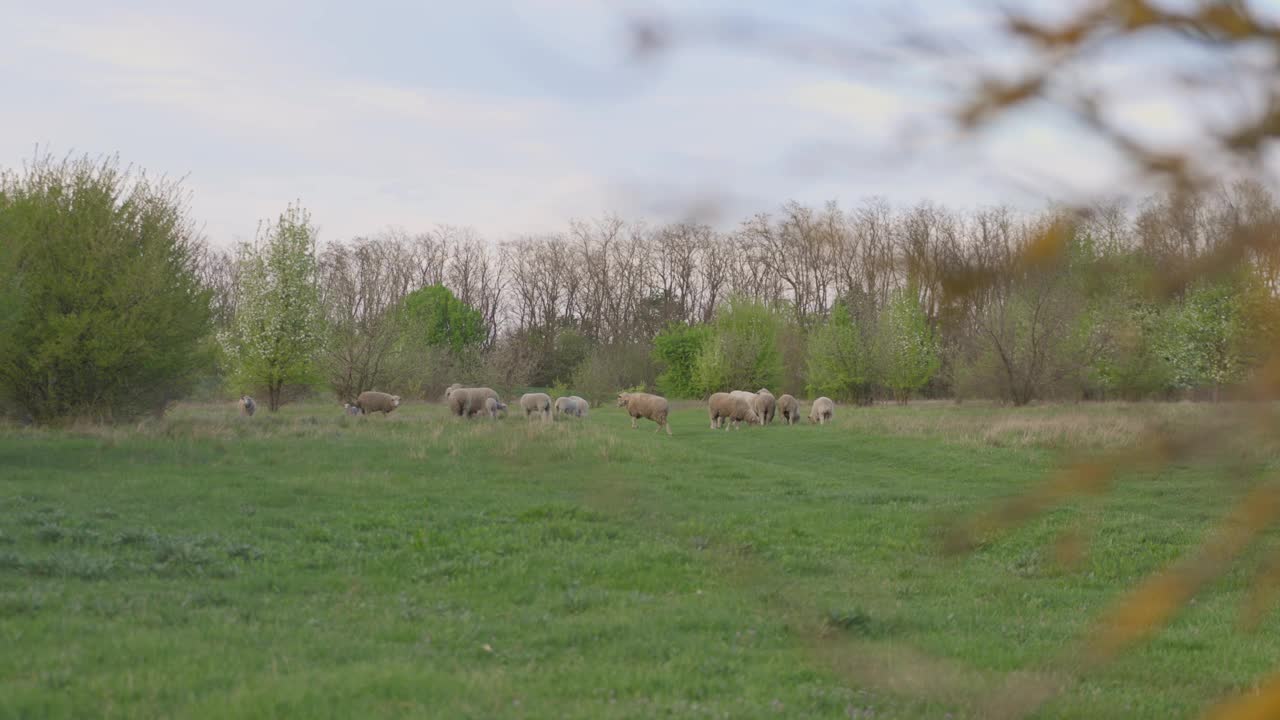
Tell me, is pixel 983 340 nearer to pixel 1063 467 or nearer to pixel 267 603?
pixel 1063 467

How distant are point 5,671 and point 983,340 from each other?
5815 mm

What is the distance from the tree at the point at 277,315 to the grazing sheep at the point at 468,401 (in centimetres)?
791

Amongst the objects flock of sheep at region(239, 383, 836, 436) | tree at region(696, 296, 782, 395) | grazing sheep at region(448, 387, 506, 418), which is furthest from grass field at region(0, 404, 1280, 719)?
tree at region(696, 296, 782, 395)

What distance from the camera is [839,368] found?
2157 inches

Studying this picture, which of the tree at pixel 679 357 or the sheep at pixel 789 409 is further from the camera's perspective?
the tree at pixel 679 357

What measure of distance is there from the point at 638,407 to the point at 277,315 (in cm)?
1533

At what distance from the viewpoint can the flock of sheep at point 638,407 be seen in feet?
108

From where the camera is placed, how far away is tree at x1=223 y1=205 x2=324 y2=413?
3834 cm

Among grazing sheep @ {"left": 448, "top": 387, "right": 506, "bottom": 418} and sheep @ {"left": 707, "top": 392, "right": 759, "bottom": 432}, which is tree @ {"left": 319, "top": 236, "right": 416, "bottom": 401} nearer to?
grazing sheep @ {"left": 448, "top": 387, "right": 506, "bottom": 418}

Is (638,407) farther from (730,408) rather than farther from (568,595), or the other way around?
(568,595)

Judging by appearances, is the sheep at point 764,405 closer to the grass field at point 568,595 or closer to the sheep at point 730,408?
the sheep at point 730,408

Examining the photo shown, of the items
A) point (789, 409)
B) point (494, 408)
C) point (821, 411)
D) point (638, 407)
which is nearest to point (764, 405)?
point (789, 409)

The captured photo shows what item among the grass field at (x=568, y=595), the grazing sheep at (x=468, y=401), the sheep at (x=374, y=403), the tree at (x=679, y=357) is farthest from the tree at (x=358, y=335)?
the grass field at (x=568, y=595)

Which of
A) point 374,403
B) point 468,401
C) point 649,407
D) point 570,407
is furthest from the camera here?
point 570,407
